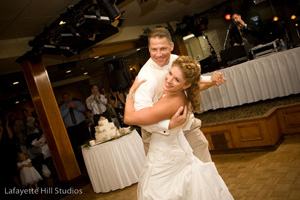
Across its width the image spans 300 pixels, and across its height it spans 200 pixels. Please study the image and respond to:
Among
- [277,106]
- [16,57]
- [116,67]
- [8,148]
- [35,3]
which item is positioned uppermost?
[35,3]

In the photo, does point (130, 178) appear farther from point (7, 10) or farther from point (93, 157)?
point (7, 10)

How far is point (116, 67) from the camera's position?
257 inches

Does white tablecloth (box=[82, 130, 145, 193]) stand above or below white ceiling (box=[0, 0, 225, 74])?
below

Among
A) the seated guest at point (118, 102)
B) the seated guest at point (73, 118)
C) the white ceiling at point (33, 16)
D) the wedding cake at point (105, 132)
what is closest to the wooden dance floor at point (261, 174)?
the wedding cake at point (105, 132)

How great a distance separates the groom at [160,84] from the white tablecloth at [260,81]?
2.85 m

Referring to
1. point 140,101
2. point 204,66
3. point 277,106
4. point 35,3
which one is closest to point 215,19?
point 204,66

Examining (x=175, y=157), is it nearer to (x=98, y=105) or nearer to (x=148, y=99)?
(x=148, y=99)

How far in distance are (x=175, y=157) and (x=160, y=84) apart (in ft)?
1.89

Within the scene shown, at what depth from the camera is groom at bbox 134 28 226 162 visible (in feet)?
5.23

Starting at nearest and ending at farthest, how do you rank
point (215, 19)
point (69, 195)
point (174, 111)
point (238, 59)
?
point (174, 111)
point (69, 195)
point (238, 59)
point (215, 19)

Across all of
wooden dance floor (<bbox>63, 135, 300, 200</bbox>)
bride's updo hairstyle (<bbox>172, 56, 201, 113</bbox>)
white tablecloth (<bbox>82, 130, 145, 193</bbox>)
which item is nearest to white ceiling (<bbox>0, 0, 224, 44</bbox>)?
white tablecloth (<bbox>82, 130, 145, 193</bbox>)

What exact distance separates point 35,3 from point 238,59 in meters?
4.09

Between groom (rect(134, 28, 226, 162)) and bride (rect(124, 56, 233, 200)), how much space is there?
61mm

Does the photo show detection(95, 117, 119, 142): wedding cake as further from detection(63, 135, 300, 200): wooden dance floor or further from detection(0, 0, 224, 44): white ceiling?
detection(0, 0, 224, 44): white ceiling
